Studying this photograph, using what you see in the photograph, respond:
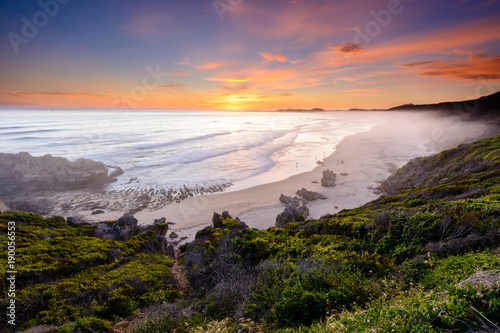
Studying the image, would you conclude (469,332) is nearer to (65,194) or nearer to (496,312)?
(496,312)

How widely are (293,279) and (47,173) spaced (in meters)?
33.0

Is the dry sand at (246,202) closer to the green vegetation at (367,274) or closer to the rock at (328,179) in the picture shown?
the rock at (328,179)

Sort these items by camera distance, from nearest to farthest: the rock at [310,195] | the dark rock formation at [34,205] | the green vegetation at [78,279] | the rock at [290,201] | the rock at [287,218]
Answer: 1. the green vegetation at [78,279]
2. the rock at [287,218]
3. the dark rock formation at [34,205]
4. the rock at [290,201]
5. the rock at [310,195]

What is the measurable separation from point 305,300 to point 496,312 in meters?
2.72

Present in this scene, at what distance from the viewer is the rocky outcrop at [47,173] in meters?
25.4

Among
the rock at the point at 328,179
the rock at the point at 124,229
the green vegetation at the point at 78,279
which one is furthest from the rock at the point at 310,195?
the green vegetation at the point at 78,279

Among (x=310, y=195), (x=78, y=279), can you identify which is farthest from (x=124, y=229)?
(x=310, y=195)

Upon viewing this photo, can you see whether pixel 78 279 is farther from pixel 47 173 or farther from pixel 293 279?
pixel 47 173

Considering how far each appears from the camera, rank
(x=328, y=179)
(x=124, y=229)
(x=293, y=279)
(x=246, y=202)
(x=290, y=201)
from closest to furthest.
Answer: (x=293, y=279) < (x=124, y=229) < (x=290, y=201) < (x=246, y=202) < (x=328, y=179)

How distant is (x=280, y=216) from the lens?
49.4 feet

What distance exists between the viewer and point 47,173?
26.7 m

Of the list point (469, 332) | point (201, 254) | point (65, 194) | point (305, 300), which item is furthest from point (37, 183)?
point (469, 332)

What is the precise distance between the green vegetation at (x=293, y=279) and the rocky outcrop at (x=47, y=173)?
20.5 meters

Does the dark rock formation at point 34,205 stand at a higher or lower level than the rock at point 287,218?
higher
